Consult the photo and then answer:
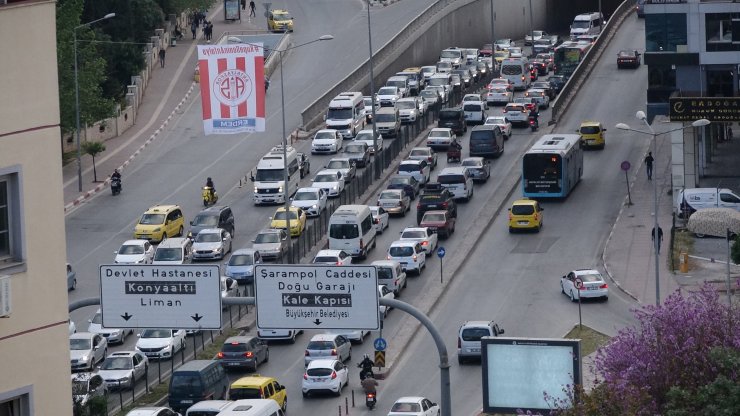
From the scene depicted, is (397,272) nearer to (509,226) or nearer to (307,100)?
(509,226)

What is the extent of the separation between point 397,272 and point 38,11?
155 ft

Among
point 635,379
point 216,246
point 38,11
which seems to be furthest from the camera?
point 216,246

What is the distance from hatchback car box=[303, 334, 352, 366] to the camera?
5166 cm

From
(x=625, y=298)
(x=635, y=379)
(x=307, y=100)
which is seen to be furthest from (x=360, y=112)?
(x=635, y=379)

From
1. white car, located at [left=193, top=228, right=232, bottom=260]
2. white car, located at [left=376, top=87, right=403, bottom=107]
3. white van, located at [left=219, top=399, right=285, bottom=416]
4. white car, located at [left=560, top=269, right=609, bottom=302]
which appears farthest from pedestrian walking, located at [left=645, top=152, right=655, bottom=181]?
white van, located at [left=219, top=399, right=285, bottom=416]

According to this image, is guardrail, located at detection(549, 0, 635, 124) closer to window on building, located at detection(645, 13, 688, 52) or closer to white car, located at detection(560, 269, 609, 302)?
window on building, located at detection(645, 13, 688, 52)

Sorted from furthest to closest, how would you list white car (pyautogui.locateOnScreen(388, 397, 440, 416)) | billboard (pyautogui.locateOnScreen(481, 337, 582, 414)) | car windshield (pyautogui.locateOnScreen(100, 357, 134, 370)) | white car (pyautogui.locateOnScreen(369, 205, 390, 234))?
white car (pyautogui.locateOnScreen(369, 205, 390, 234))
car windshield (pyautogui.locateOnScreen(100, 357, 134, 370))
white car (pyautogui.locateOnScreen(388, 397, 440, 416))
billboard (pyautogui.locateOnScreen(481, 337, 582, 414))

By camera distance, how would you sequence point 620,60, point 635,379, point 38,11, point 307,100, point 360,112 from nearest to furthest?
point 38,11 < point 635,379 < point 360,112 < point 307,100 < point 620,60

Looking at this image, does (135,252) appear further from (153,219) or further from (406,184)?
(406,184)

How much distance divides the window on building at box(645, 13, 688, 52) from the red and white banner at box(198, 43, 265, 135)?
24601mm

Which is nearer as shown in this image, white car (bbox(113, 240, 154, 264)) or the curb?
white car (bbox(113, 240, 154, 264))

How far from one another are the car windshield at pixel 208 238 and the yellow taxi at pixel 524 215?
12.5 metres

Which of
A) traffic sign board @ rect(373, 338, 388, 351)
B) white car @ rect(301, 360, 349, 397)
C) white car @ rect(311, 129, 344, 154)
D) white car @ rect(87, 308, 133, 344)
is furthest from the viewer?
white car @ rect(311, 129, 344, 154)

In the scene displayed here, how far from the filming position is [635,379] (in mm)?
32219
